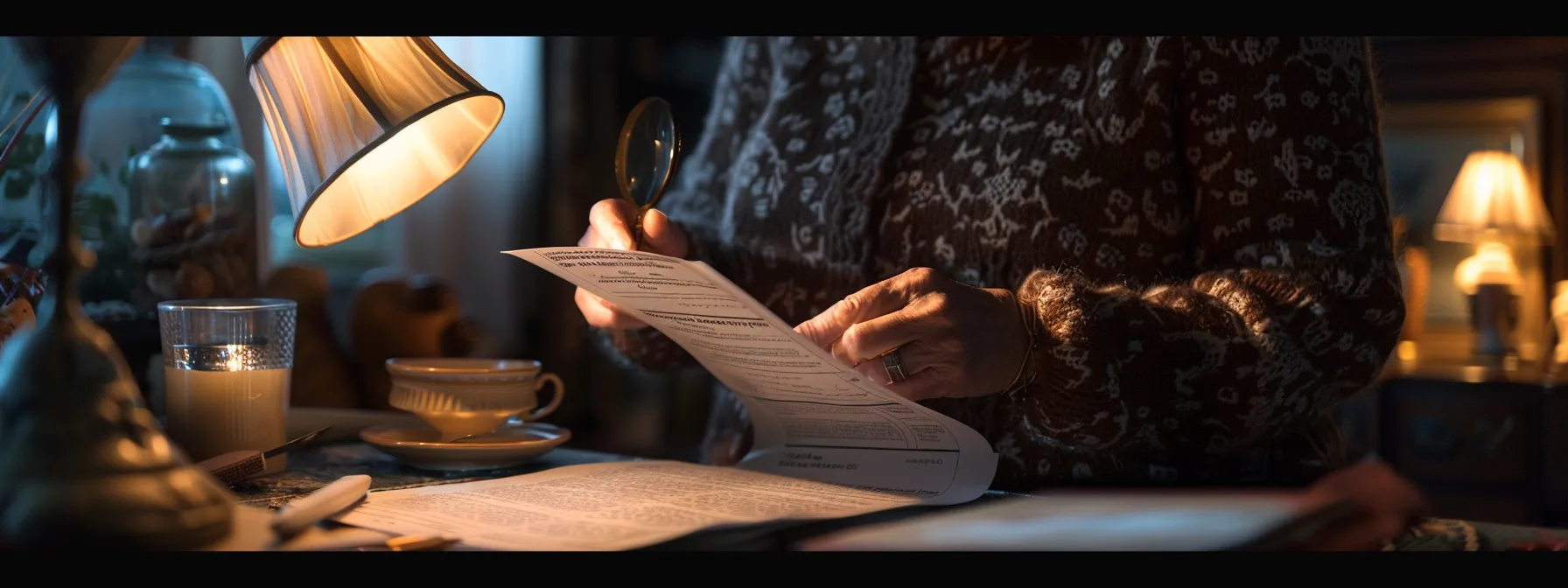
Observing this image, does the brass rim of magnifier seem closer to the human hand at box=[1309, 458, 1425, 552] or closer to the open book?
the open book

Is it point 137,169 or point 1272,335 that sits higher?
point 137,169

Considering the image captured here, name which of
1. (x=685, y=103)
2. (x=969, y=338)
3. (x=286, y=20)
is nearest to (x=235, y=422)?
(x=286, y=20)

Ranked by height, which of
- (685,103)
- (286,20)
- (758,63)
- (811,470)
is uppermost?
(685,103)

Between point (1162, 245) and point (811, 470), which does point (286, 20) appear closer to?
point (811, 470)

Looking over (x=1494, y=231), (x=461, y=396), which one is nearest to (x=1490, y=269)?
(x=1494, y=231)

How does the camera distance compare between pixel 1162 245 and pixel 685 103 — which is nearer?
pixel 1162 245

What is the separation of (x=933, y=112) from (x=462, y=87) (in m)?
0.54

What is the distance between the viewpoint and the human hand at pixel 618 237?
→ 91 centimetres

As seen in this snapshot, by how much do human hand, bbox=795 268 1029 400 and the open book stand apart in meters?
0.03

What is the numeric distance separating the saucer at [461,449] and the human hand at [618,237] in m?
0.13

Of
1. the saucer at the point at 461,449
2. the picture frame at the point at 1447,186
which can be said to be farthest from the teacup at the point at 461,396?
the picture frame at the point at 1447,186

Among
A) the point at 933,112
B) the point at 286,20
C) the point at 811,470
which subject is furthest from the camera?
the point at 933,112

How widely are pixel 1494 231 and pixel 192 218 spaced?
2.69 m

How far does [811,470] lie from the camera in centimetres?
82
